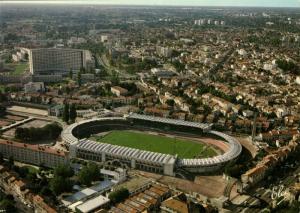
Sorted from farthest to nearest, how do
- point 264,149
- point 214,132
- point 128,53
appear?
1. point 128,53
2. point 214,132
3. point 264,149

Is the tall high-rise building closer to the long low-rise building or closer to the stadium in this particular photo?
the stadium

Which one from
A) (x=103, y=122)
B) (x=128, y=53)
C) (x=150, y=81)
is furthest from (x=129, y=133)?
(x=128, y=53)

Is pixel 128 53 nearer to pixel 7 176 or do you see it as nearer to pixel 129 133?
pixel 129 133

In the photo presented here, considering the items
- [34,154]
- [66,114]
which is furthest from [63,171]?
[66,114]

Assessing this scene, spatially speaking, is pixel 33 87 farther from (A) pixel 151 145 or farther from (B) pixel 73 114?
(A) pixel 151 145

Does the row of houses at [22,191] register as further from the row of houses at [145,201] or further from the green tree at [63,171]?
the row of houses at [145,201]

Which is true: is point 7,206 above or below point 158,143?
above

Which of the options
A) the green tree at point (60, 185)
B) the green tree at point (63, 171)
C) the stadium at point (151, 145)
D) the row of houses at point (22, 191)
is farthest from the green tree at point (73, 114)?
the green tree at point (60, 185)
